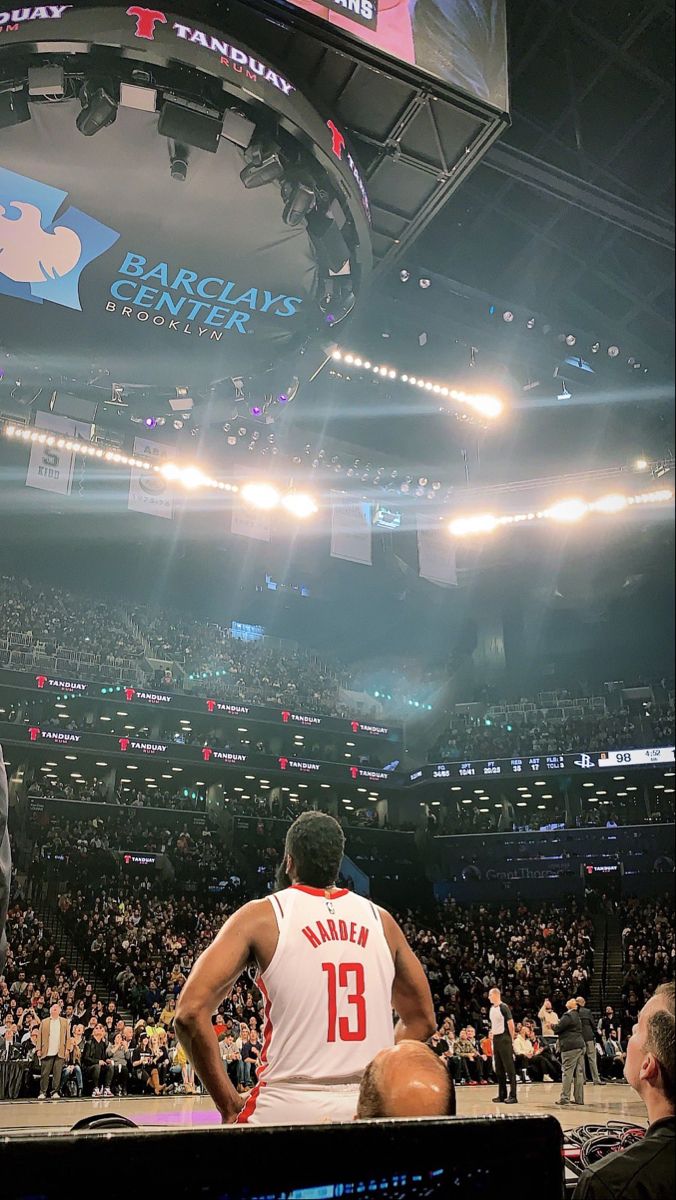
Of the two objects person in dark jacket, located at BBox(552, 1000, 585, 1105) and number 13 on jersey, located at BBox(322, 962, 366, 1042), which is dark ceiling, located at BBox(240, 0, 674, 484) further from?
person in dark jacket, located at BBox(552, 1000, 585, 1105)

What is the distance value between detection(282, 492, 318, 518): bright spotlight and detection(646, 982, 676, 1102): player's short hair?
16178 millimetres

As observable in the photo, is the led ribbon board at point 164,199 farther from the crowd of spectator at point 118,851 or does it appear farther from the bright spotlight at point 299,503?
the crowd of spectator at point 118,851

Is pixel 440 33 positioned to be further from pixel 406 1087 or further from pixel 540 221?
pixel 406 1087

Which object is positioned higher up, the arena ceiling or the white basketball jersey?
the arena ceiling

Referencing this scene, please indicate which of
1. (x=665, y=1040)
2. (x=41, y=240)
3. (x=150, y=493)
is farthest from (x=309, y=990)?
(x=150, y=493)

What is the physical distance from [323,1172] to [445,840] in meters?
27.9

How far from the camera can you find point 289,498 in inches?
703

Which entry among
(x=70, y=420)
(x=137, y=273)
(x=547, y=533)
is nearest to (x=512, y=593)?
(x=547, y=533)

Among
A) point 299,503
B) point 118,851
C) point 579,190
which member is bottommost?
point 118,851

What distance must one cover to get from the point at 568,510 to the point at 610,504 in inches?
43.8

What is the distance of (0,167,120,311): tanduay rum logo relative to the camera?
6.57m

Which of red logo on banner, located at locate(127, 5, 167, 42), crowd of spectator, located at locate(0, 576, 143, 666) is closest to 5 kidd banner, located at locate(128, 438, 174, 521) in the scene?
crowd of spectator, located at locate(0, 576, 143, 666)

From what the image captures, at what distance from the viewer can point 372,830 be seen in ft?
89.5

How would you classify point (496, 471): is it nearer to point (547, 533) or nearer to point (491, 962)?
point (547, 533)
